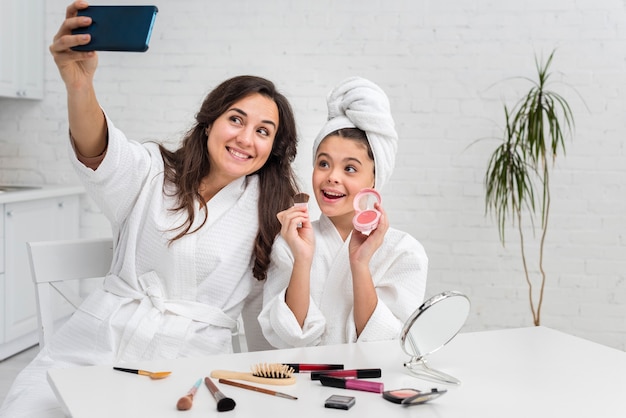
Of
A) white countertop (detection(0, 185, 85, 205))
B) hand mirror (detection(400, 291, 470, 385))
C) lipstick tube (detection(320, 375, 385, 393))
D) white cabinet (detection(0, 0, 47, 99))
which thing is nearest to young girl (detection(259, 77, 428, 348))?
hand mirror (detection(400, 291, 470, 385))

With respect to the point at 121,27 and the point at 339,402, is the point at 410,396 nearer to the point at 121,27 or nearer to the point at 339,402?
the point at 339,402

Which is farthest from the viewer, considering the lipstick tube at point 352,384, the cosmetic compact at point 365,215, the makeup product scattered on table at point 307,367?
the cosmetic compact at point 365,215

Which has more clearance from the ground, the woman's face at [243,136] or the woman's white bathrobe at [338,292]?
the woman's face at [243,136]

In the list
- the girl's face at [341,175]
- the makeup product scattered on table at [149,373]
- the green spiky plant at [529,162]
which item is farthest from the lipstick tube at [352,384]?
the green spiky plant at [529,162]

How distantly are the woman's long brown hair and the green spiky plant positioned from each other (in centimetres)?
219

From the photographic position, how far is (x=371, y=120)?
75.7 inches

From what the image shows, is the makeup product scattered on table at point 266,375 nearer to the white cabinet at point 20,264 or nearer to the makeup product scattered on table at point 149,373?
the makeup product scattered on table at point 149,373

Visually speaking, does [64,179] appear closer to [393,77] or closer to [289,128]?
[393,77]

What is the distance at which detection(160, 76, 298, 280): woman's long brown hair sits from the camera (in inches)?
82.0

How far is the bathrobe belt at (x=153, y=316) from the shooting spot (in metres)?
1.95

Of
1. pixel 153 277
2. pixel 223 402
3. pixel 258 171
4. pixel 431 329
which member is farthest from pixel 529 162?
pixel 223 402

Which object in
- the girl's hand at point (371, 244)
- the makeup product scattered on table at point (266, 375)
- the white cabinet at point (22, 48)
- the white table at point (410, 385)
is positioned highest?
the white cabinet at point (22, 48)

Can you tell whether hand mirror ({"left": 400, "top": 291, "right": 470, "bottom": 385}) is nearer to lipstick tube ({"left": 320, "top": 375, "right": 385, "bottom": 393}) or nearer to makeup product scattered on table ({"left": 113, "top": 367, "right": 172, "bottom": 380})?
lipstick tube ({"left": 320, "top": 375, "right": 385, "bottom": 393})

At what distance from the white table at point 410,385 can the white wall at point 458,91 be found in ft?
9.70
